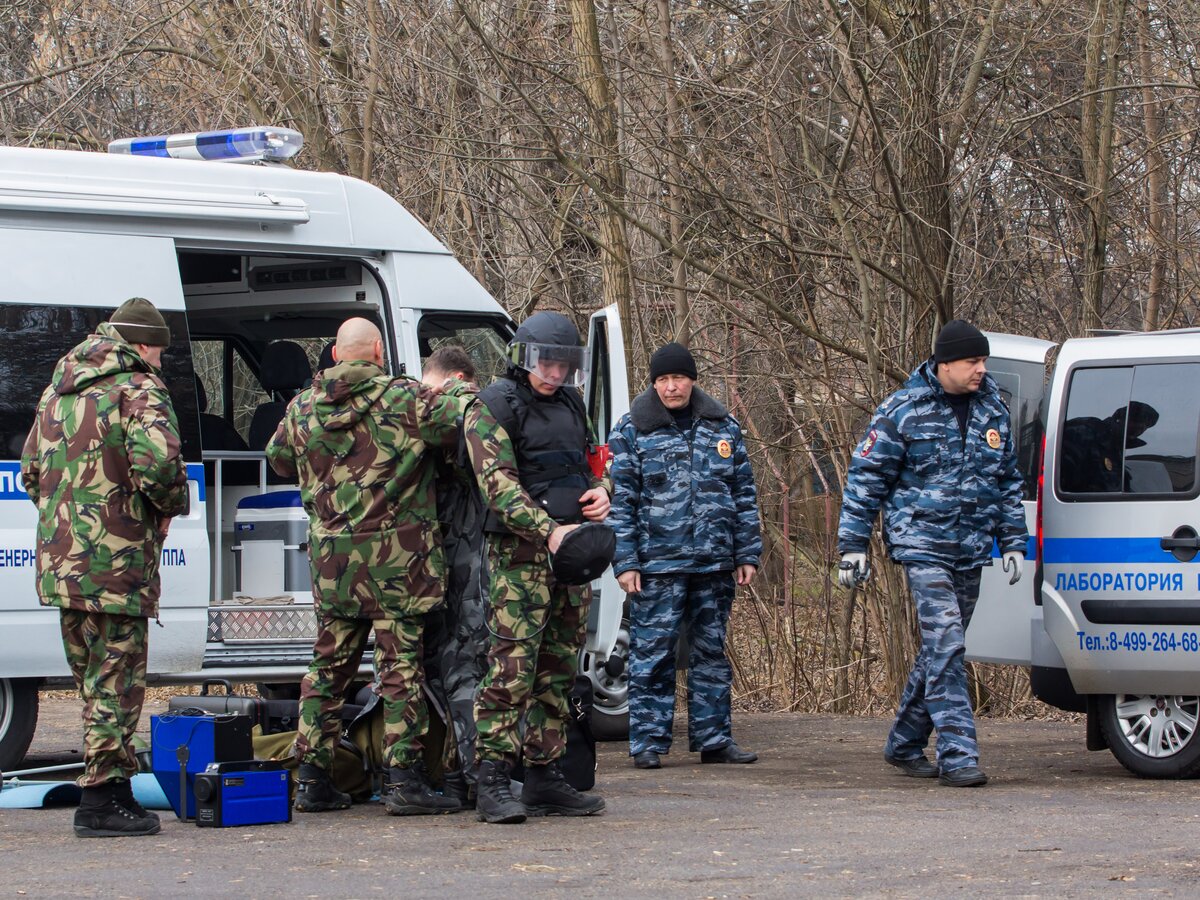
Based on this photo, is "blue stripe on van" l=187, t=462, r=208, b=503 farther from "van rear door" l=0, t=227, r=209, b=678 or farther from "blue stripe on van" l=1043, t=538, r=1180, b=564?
"blue stripe on van" l=1043, t=538, r=1180, b=564

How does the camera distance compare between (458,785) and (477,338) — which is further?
(477,338)

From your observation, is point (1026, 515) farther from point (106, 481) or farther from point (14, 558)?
point (14, 558)

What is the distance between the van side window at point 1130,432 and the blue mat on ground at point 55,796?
401cm

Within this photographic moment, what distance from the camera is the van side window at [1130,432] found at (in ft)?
25.0

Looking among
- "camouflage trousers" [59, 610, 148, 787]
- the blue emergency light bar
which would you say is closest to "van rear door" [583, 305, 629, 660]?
the blue emergency light bar

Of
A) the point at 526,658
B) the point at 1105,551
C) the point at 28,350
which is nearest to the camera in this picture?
the point at 526,658

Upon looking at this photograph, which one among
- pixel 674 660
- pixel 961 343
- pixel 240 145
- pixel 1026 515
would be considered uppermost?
pixel 240 145

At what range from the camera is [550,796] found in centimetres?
672

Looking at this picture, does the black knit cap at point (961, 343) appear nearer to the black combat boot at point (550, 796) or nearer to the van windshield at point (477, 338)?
the van windshield at point (477, 338)

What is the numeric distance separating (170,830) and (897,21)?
21.3ft

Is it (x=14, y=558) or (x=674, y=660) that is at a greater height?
(x=14, y=558)

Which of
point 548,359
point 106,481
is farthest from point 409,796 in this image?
point 548,359

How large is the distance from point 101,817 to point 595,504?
2059 mm

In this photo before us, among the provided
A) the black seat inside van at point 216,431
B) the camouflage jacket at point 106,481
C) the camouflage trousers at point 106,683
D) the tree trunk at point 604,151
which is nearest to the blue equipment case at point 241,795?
the camouflage trousers at point 106,683
